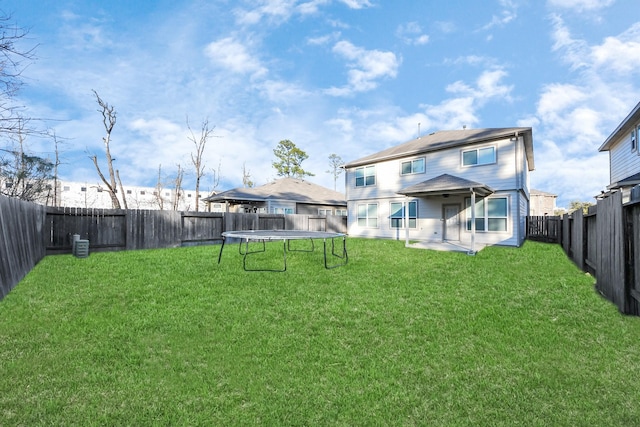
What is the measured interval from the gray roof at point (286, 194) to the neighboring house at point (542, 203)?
19.7 meters

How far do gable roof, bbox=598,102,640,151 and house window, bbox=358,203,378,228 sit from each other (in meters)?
10.3

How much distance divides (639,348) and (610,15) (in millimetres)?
13327

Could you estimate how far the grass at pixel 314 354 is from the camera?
1984 millimetres

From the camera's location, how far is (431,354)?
281cm

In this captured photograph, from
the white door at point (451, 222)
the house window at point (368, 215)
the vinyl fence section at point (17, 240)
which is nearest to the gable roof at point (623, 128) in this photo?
the white door at point (451, 222)

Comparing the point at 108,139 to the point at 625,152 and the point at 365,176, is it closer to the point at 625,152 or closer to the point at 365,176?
the point at 365,176

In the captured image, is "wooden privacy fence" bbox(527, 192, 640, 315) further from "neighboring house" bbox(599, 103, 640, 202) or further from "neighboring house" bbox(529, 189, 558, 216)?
"neighboring house" bbox(529, 189, 558, 216)

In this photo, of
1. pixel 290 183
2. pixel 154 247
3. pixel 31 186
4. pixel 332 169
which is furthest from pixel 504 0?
pixel 332 169

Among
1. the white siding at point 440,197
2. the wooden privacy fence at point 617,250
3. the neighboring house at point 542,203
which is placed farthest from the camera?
the neighboring house at point 542,203

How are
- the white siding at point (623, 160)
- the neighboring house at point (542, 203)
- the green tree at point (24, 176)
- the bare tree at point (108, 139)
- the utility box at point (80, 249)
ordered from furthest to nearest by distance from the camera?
the neighboring house at point (542, 203) < the bare tree at point (108, 139) < the green tree at point (24, 176) < the white siding at point (623, 160) < the utility box at point (80, 249)

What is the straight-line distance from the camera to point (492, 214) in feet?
39.9

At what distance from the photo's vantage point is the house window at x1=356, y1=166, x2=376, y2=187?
16.6 meters

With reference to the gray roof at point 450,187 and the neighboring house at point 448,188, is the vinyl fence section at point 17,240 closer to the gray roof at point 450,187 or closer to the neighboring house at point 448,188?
the neighboring house at point 448,188

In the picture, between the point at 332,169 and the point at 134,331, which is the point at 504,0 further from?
the point at 332,169
